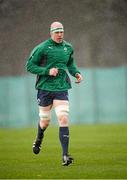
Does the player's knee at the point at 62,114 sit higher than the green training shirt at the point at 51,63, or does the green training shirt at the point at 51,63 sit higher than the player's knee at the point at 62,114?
the green training shirt at the point at 51,63

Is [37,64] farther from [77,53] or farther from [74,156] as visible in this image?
[77,53]

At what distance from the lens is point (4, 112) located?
1335 inches

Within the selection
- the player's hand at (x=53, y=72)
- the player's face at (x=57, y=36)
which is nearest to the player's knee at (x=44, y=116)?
the player's hand at (x=53, y=72)

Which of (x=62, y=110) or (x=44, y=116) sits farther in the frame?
(x=44, y=116)

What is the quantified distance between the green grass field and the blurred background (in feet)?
31.5

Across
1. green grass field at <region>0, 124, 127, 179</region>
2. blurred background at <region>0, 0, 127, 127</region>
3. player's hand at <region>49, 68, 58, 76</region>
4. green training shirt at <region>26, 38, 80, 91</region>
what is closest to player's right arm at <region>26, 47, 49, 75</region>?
green training shirt at <region>26, 38, 80, 91</region>

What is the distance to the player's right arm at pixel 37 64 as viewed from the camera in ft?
50.7

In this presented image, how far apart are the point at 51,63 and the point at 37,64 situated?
270 millimetres

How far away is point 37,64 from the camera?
51.5 ft

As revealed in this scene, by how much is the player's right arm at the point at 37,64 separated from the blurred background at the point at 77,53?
55.2 feet

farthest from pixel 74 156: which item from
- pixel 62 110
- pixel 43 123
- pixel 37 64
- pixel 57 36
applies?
pixel 57 36

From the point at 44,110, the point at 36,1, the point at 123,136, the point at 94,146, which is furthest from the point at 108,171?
the point at 36,1

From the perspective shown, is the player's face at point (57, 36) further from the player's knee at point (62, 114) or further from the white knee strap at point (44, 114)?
the white knee strap at point (44, 114)

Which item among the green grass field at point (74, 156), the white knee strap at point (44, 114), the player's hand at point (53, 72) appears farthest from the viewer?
the white knee strap at point (44, 114)
